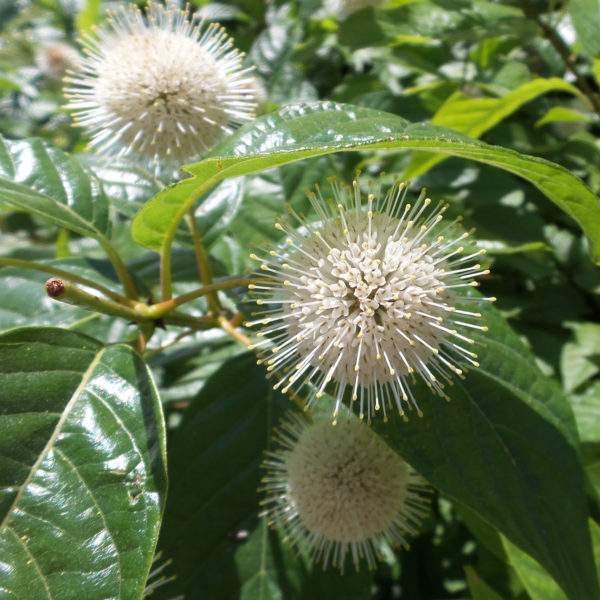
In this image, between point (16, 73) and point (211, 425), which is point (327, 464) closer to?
point (211, 425)

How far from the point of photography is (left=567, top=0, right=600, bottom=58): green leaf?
6.08 ft

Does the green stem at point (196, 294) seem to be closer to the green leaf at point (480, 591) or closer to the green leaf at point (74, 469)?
the green leaf at point (74, 469)

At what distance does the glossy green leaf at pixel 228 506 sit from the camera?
1.30 m

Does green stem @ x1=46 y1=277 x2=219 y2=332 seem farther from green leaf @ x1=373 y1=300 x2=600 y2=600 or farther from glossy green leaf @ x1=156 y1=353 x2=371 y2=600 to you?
green leaf @ x1=373 y1=300 x2=600 y2=600

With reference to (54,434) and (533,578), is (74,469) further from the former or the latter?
(533,578)

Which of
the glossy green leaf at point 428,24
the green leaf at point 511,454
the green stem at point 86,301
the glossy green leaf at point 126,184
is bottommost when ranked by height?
the green leaf at point 511,454

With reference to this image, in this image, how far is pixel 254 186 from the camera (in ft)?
5.21

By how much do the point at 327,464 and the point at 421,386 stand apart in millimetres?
408

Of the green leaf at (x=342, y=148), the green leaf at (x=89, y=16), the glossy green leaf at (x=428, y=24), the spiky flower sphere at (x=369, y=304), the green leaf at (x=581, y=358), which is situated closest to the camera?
the green leaf at (x=342, y=148)

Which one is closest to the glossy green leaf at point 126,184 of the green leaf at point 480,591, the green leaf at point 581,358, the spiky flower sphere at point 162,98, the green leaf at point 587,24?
the spiky flower sphere at point 162,98

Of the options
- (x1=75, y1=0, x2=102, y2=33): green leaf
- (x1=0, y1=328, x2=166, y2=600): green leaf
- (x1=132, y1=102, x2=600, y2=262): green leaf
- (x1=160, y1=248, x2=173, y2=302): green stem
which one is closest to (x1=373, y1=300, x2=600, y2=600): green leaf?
(x1=132, y1=102, x2=600, y2=262): green leaf

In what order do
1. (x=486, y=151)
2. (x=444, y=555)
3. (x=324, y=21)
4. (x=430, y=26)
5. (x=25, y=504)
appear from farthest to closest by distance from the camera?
(x=324, y=21) < (x=444, y=555) < (x=430, y=26) < (x=25, y=504) < (x=486, y=151)

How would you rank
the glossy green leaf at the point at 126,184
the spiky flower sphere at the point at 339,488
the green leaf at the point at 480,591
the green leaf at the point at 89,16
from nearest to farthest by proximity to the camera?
the green leaf at the point at 480,591, the spiky flower sphere at the point at 339,488, the glossy green leaf at the point at 126,184, the green leaf at the point at 89,16

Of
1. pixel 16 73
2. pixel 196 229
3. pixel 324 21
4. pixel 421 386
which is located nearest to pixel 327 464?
pixel 421 386
